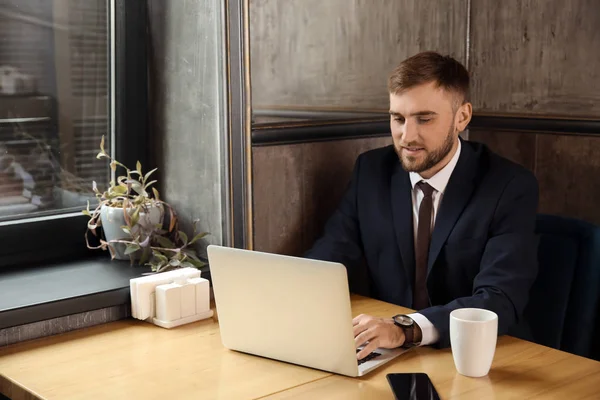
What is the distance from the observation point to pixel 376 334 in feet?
5.62

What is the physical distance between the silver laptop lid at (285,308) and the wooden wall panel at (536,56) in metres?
1.33

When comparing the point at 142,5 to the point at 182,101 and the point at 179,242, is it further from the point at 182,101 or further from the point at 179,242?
the point at 179,242

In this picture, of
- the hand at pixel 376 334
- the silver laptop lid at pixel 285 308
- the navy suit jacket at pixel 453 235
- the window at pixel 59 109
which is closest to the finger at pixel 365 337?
the hand at pixel 376 334

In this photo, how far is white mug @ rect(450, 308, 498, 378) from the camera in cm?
158

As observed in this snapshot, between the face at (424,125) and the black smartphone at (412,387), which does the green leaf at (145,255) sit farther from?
the black smartphone at (412,387)

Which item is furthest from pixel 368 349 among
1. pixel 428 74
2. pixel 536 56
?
pixel 536 56

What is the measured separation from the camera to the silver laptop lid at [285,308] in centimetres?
159

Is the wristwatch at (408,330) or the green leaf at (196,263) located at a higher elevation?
the green leaf at (196,263)

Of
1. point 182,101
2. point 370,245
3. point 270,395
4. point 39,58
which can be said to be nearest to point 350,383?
point 270,395

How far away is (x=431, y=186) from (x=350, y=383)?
2.75 feet

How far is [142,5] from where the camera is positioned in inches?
91.9

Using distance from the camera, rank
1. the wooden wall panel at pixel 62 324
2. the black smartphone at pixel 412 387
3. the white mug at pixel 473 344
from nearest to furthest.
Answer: the black smartphone at pixel 412 387
the white mug at pixel 473 344
the wooden wall panel at pixel 62 324

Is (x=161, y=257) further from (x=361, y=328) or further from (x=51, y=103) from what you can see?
(x=361, y=328)

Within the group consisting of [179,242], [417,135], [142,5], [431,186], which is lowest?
[179,242]
